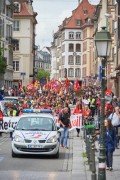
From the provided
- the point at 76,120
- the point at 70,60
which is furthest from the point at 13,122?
the point at 70,60

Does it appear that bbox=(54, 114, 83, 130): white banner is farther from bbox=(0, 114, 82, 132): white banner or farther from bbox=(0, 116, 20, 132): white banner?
bbox=(0, 116, 20, 132): white banner

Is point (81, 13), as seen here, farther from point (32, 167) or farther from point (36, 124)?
point (32, 167)

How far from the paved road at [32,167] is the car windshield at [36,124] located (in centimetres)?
98

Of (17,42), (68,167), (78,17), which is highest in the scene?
(78,17)

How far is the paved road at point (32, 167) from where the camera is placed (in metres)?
16.3

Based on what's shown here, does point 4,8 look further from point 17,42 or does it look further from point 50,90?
point 50,90

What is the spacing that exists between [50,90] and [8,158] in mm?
33505

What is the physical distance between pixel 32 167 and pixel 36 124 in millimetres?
3319

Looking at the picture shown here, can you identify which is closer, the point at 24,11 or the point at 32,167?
the point at 32,167

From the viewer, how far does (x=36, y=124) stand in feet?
69.7

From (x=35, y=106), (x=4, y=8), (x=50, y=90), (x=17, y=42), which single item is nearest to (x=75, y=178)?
(x=35, y=106)

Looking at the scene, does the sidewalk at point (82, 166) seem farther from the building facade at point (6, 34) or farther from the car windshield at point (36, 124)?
the building facade at point (6, 34)

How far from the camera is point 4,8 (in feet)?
259

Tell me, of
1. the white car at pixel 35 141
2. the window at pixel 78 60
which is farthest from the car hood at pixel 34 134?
the window at pixel 78 60
